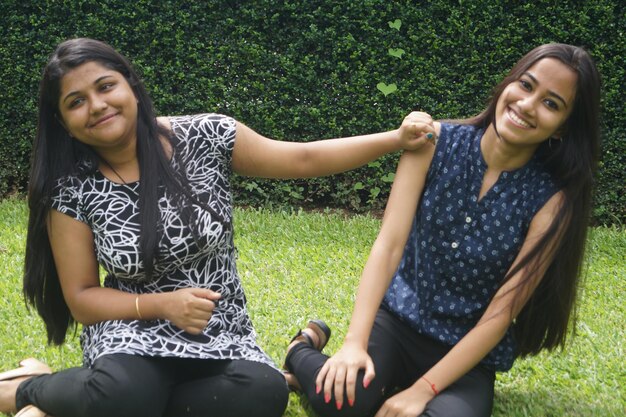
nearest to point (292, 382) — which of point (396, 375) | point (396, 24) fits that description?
point (396, 375)

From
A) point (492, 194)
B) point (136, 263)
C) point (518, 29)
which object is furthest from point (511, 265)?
point (518, 29)

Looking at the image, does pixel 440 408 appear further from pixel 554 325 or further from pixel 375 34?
pixel 375 34

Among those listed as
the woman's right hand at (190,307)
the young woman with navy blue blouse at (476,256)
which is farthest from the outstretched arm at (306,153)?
the woman's right hand at (190,307)

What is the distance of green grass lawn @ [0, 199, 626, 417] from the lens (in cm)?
356

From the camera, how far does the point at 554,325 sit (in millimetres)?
3303

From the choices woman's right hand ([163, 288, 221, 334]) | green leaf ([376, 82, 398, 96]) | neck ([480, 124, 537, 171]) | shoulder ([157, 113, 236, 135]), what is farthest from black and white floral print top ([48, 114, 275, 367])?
green leaf ([376, 82, 398, 96])

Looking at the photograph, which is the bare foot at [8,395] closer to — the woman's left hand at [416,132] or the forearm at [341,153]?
the forearm at [341,153]

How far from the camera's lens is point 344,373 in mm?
3033

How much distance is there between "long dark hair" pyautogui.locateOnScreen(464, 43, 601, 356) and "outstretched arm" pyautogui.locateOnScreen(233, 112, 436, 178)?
43 centimetres

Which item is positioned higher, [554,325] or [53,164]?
[53,164]

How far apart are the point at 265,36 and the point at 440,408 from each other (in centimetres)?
418

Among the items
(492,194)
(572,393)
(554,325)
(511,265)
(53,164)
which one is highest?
(53,164)

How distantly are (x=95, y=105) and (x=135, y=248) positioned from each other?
50cm

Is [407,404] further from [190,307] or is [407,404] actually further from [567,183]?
[567,183]
